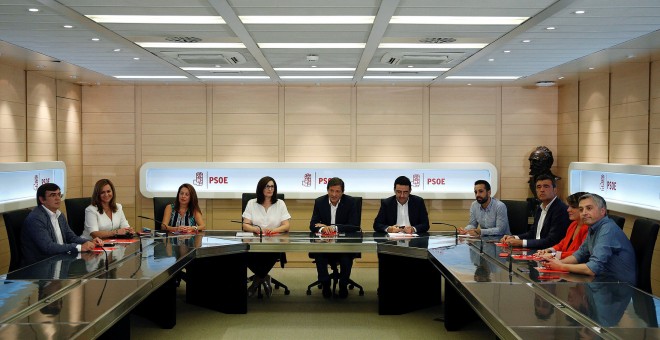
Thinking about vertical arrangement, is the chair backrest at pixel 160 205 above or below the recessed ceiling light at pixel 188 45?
below

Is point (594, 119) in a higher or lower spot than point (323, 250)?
higher

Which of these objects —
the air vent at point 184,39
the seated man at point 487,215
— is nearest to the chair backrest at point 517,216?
the seated man at point 487,215

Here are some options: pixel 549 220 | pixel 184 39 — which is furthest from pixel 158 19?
pixel 549 220

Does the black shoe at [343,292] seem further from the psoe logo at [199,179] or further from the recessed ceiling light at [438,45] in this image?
the psoe logo at [199,179]

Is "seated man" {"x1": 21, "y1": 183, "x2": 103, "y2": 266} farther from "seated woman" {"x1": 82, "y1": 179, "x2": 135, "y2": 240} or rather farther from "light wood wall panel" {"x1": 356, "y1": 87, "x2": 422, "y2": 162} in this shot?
"light wood wall panel" {"x1": 356, "y1": 87, "x2": 422, "y2": 162}

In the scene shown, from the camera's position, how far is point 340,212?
23.0 feet

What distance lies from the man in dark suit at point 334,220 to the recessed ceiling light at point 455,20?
90.5 inches

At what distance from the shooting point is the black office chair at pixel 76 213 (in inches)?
255

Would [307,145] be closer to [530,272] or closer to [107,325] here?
[530,272]

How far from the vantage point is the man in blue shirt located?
13.9 feet

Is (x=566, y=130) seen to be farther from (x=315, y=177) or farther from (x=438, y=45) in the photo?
(x=438, y=45)

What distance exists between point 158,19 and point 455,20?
7.43ft

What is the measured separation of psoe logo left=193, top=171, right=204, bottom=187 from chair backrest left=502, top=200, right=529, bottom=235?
4.53 metres

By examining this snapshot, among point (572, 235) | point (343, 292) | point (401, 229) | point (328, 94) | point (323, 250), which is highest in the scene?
point (328, 94)
